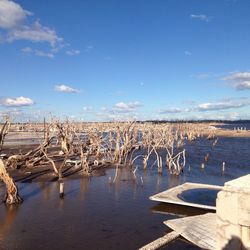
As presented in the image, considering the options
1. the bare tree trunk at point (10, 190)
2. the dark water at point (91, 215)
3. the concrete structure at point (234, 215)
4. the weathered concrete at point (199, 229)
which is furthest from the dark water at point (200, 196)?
the concrete structure at point (234, 215)

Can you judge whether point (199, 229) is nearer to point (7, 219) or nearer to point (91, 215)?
point (91, 215)

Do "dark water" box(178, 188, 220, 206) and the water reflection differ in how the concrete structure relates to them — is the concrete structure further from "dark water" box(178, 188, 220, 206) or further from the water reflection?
"dark water" box(178, 188, 220, 206)

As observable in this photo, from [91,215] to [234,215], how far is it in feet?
46.0

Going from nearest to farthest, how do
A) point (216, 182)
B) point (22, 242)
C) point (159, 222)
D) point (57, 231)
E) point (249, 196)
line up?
point (249, 196) → point (22, 242) → point (57, 231) → point (159, 222) → point (216, 182)

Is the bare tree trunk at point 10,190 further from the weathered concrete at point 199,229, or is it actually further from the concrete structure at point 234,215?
the concrete structure at point 234,215

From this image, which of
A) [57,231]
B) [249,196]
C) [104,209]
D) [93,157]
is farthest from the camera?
[93,157]

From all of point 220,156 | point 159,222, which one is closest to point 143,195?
point 159,222

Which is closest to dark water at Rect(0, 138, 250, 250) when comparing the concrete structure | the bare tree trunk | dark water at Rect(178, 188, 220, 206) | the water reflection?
the water reflection

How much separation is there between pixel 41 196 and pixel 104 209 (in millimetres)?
4944

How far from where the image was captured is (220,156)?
4278cm

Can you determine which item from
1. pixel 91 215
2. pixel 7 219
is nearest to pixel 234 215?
pixel 91 215

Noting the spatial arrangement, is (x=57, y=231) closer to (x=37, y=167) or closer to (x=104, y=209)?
(x=104, y=209)

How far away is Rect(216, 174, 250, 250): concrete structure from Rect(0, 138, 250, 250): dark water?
9.20 metres

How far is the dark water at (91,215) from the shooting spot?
1404cm
